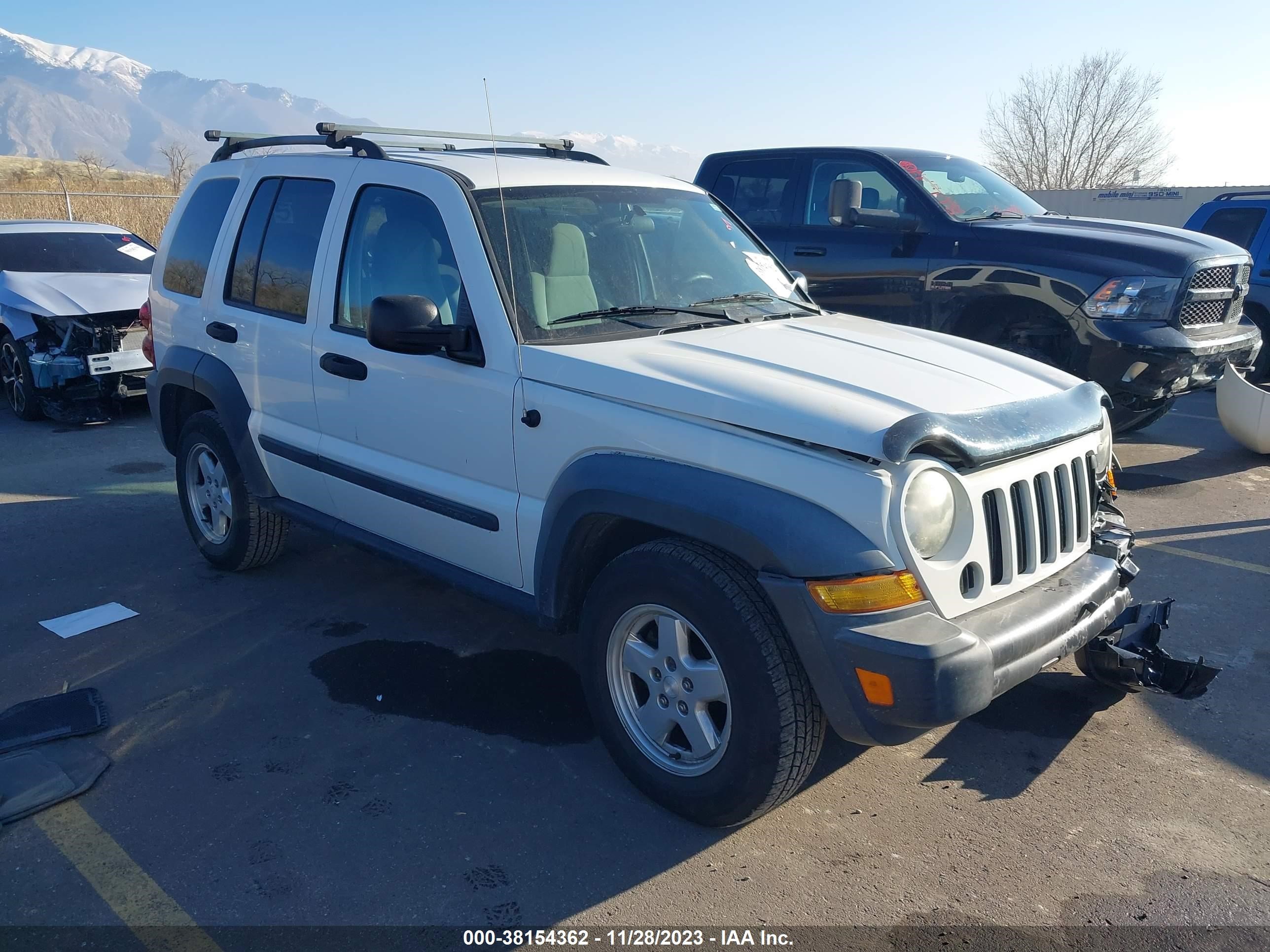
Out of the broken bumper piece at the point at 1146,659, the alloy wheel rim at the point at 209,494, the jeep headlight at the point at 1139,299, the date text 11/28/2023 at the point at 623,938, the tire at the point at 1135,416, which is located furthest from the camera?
the tire at the point at 1135,416

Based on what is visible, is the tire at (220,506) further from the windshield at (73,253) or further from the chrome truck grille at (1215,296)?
the chrome truck grille at (1215,296)

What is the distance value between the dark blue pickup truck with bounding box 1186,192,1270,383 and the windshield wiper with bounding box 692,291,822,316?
26.1ft

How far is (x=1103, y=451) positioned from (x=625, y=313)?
179 cm

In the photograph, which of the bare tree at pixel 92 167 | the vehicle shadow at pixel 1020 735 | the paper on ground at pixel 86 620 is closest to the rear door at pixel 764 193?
the vehicle shadow at pixel 1020 735

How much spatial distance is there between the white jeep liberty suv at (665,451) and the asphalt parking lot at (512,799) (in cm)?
29

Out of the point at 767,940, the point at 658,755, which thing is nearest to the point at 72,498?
the point at 658,755

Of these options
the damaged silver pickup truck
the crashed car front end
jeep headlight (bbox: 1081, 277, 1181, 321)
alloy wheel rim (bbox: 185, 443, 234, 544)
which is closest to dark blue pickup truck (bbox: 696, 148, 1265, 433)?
jeep headlight (bbox: 1081, 277, 1181, 321)

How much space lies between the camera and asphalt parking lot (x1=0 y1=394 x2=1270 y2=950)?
2.73m

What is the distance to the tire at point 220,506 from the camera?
16.1 feet

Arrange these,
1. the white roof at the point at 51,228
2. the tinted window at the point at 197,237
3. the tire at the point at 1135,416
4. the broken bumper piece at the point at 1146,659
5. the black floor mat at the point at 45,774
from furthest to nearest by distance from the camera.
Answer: the white roof at the point at 51,228
the tire at the point at 1135,416
the tinted window at the point at 197,237
the broken bumper piece at the point at 1146,659
the black floor mat at the point at 45,774

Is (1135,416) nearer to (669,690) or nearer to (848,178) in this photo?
(848,178)

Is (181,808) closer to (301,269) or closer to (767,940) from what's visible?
(767,940)

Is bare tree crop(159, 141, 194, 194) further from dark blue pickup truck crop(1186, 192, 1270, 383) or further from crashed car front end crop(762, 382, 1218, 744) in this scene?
crashed car front end crop(762, 382, 1218, 744)

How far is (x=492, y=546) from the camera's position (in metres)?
3.54
